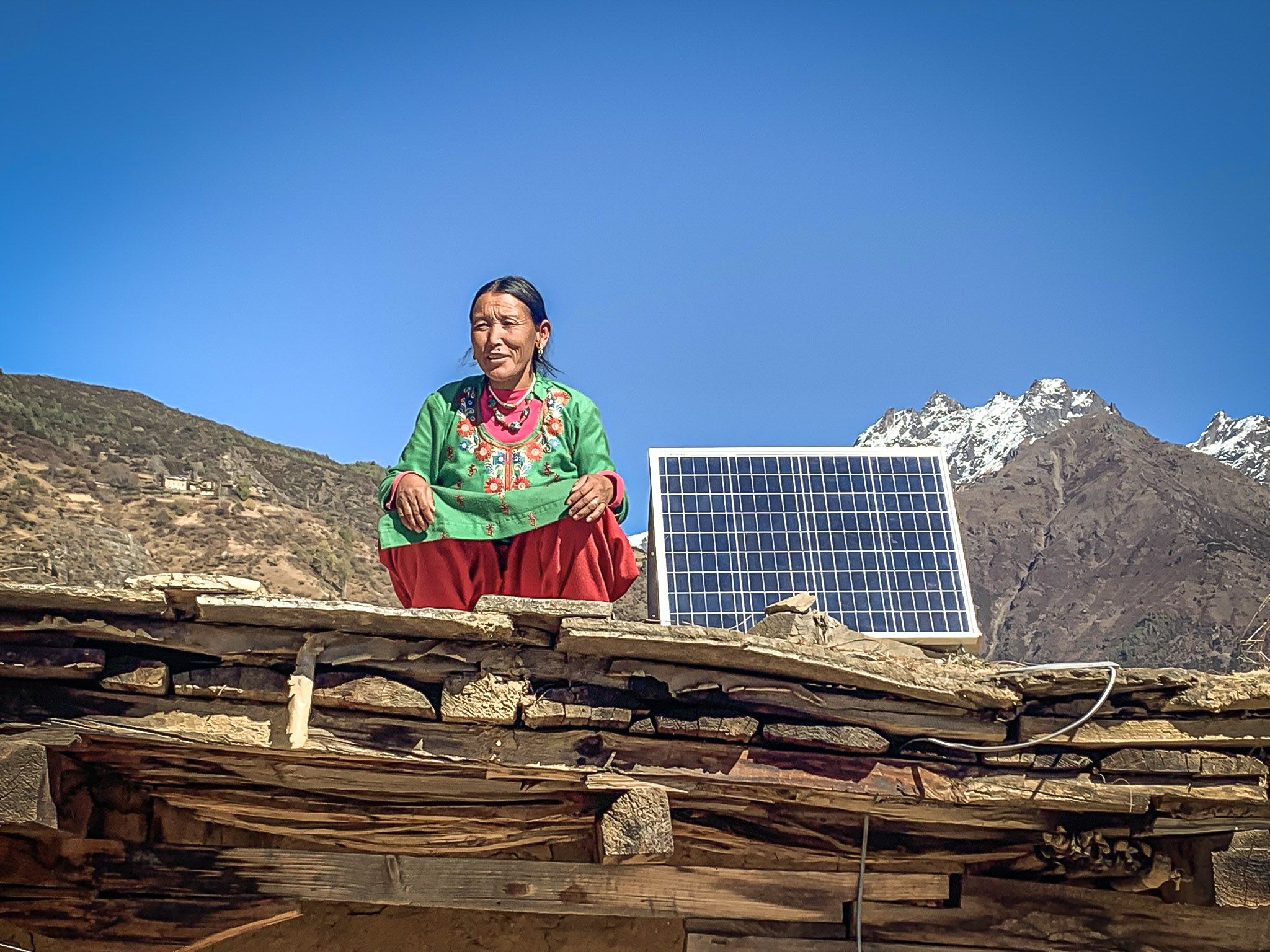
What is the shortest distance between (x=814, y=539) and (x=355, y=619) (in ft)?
46.7

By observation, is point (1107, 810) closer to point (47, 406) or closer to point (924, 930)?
point (924, 930)

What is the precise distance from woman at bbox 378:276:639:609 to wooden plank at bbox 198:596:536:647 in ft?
2.93

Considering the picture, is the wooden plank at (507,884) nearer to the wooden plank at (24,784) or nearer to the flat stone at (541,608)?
the wooden plank at (24,784)

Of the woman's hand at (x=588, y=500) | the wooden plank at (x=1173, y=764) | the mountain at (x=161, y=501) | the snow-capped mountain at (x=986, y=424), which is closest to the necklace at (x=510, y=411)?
the woman's hand at (x=588, y=500)

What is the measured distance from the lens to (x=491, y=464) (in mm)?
5090

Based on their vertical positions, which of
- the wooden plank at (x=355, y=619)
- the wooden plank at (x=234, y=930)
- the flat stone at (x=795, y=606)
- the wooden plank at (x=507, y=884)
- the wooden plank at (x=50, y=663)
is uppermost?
the flat stone at (x=795, y=606)

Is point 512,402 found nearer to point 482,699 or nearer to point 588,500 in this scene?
point 588,500

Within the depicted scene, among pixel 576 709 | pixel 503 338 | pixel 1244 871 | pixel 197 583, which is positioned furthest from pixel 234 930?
pixel 1244 871

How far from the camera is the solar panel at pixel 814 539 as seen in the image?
1636cm

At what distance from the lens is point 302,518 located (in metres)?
25.6

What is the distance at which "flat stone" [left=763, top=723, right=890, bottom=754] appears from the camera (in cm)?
393

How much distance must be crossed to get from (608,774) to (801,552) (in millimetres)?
13531

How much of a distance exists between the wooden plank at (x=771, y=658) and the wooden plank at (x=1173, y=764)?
1.47 feet

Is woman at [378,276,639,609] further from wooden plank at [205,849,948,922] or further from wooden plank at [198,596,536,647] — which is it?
wooden plank at [205,849,948,922]
